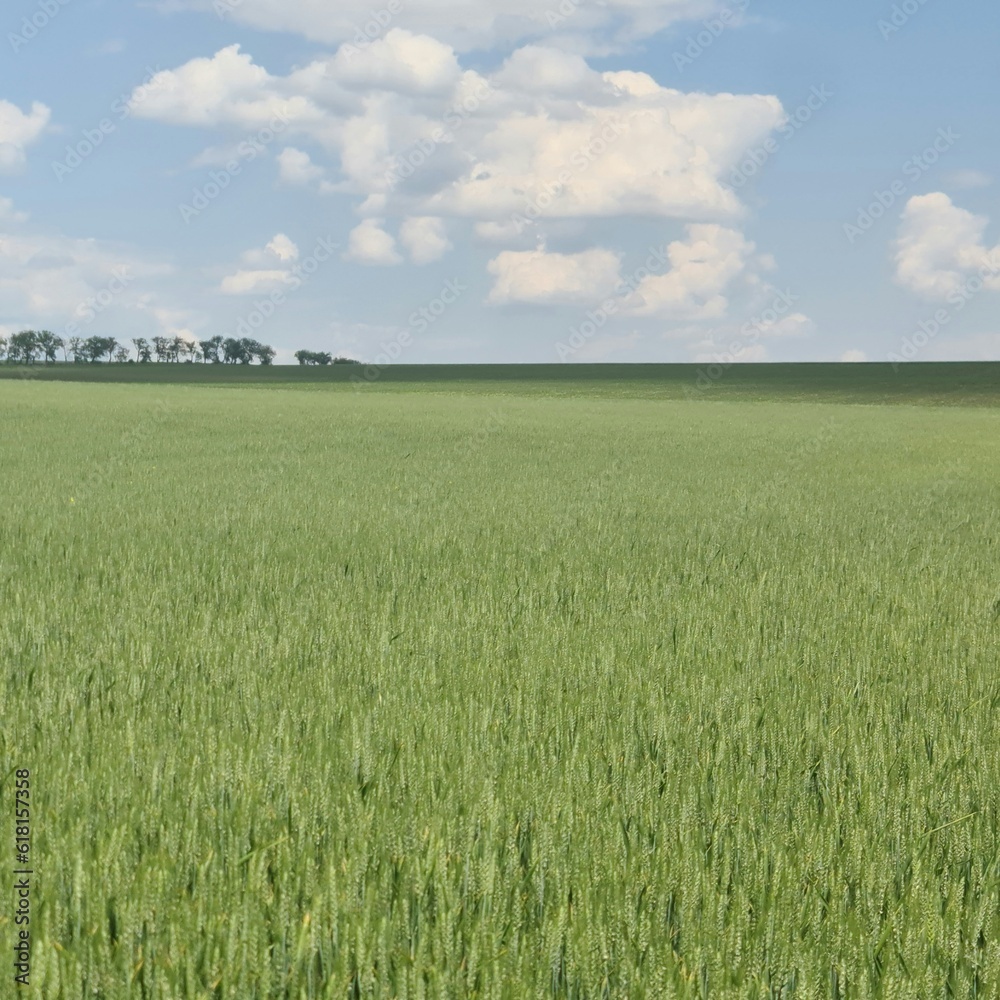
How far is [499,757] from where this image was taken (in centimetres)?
446

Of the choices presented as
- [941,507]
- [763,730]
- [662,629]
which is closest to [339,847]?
[763,730]

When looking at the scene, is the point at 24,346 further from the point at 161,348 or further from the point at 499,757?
the point at 499,757

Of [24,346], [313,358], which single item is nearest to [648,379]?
[313,358]

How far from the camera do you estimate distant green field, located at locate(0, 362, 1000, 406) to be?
285ft

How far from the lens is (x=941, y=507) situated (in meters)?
16.2

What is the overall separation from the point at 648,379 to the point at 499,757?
103m

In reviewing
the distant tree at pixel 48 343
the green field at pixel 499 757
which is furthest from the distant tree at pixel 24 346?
the green field at pixel 499 757

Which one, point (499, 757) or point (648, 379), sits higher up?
point (648, 379)

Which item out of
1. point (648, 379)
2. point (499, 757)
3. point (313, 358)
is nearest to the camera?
point (499, 757)

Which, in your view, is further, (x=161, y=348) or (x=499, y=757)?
(x=161, y=348)

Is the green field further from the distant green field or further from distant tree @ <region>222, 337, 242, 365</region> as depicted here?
distant tree @ <region>222, 337, 242, 365</region>

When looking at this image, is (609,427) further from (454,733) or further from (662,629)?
(454,733)

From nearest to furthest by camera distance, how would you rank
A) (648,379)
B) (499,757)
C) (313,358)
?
(499,757), (648,379), (313,358)

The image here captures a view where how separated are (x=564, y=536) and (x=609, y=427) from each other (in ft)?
83.3
